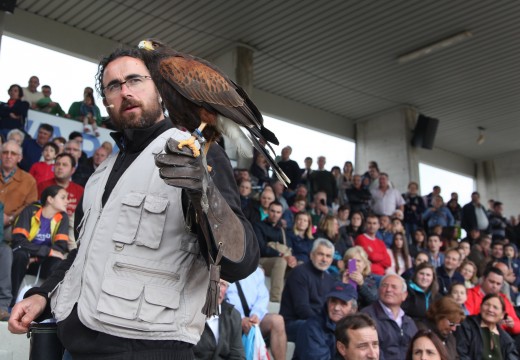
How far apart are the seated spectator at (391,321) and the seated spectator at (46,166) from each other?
357 centimetres

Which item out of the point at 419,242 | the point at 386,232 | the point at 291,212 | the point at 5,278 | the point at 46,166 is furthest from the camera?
the point at 419,242

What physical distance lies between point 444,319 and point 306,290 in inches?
51.2

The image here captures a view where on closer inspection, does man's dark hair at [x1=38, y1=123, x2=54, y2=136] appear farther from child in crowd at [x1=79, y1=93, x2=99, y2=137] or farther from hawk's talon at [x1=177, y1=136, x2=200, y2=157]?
hawk's talon at [x1=177, y1=136, x2=200, y2=157]

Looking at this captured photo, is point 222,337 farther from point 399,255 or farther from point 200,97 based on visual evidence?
point 399,255

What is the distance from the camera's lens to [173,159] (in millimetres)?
1273

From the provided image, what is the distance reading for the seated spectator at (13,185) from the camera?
5242mm

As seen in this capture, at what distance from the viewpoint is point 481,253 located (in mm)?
10188

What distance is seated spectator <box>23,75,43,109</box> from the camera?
311 inches

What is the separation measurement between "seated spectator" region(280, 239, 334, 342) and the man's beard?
11.5 feet

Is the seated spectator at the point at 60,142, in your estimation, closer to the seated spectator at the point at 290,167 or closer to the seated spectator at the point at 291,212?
the seated spectator at the point at 291,212

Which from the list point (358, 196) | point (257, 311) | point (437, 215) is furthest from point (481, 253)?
point (257, 311)

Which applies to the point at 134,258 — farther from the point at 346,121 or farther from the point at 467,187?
the point at 467,187

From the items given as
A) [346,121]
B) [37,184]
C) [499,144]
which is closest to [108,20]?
[37,184]

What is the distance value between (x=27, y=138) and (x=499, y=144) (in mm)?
13652
